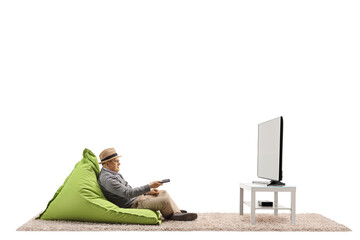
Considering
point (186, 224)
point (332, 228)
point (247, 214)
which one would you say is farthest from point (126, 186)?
point (332, 228)

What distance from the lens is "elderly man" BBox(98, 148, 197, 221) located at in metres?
5.79

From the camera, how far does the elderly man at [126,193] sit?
19.0ft

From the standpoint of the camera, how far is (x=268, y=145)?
634cm

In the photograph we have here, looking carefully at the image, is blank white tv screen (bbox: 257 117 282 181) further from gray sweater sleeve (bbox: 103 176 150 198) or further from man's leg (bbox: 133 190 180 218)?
gray sweater sleeve (bbox: 103 176 150 198)

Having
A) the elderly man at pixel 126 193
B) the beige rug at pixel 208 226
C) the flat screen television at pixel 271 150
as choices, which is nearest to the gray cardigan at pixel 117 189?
the elderly man at pixel 126 193

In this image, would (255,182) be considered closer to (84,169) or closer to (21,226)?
(84,169)

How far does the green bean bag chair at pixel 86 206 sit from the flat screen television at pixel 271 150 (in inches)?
58.5

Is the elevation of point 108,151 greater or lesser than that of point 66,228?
greater

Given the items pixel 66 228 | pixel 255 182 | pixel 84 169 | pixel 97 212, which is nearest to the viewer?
pixel 66 228

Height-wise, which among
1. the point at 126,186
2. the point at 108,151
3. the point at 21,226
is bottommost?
the point at 21,226

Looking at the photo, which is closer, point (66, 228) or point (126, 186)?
point (66, 228)

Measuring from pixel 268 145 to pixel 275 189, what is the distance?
0.77m

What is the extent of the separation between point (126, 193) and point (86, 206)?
48cm

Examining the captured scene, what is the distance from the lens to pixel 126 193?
576 centimetres
